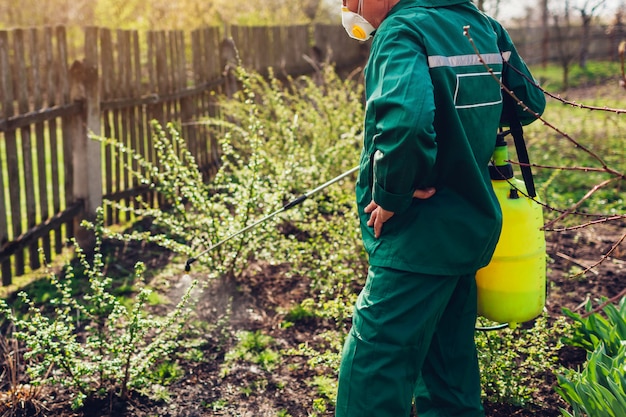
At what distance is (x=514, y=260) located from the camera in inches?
99.7

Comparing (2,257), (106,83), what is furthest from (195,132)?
(2,257)

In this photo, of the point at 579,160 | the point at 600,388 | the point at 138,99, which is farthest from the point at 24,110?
the point at 579,160

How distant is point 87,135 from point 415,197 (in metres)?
3.28

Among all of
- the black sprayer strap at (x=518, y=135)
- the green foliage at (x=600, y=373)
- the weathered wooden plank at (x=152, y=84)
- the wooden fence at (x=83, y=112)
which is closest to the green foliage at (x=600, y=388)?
the green foliage at (x=600, y=373)

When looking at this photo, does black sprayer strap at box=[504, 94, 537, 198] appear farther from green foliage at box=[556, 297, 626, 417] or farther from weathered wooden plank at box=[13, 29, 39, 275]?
weathered wooden plank at box=[13, 29, 39, 275]

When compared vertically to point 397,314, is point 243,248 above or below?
below

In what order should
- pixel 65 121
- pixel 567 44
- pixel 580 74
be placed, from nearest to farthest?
1. pixel 65 121
2. pixel 567 44
3. pixel 580 74

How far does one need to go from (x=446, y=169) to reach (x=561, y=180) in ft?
16.8

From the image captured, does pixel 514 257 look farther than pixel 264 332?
No

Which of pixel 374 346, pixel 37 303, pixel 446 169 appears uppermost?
pixel 446 169

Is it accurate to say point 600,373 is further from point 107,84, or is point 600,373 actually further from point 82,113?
point 107,84

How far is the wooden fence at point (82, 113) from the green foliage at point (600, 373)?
110 inches

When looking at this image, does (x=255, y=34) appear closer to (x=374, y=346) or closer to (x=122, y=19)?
(x=122, y=19)

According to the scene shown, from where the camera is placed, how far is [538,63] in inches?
904
